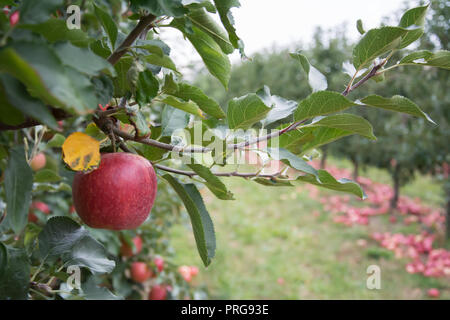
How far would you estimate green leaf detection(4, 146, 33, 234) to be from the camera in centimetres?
41

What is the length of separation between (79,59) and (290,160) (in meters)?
0.28

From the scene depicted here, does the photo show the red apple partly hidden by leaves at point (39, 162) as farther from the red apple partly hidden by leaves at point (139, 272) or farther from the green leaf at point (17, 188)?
→ the green leaf at point (17, 188)

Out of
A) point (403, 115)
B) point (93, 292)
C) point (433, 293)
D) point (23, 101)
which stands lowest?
point (433, 293)

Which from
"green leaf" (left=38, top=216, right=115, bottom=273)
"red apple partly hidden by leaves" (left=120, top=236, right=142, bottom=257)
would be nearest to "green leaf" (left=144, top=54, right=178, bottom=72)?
"green leaf" (left=38, top=216, right=115, bottom=273)

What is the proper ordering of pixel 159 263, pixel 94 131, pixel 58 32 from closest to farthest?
1. pixel 58 32
2. pixel 94 131
3. pixel 159 263

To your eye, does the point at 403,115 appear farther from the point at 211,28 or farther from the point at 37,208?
the point at 211,28

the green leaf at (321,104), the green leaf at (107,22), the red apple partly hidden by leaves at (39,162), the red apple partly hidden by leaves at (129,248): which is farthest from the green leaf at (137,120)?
the red apple partly hidden by leaves at (129,248)

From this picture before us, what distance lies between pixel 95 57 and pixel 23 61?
101 millimetres

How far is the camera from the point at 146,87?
0.46 metres

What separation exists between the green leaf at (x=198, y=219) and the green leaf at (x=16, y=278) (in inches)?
9.8

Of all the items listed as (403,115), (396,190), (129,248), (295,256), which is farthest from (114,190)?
(396,190)

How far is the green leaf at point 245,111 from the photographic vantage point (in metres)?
0.53

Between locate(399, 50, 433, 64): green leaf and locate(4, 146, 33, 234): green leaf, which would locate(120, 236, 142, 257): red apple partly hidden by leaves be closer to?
locate(4, 146, 33, 234): green leaf
